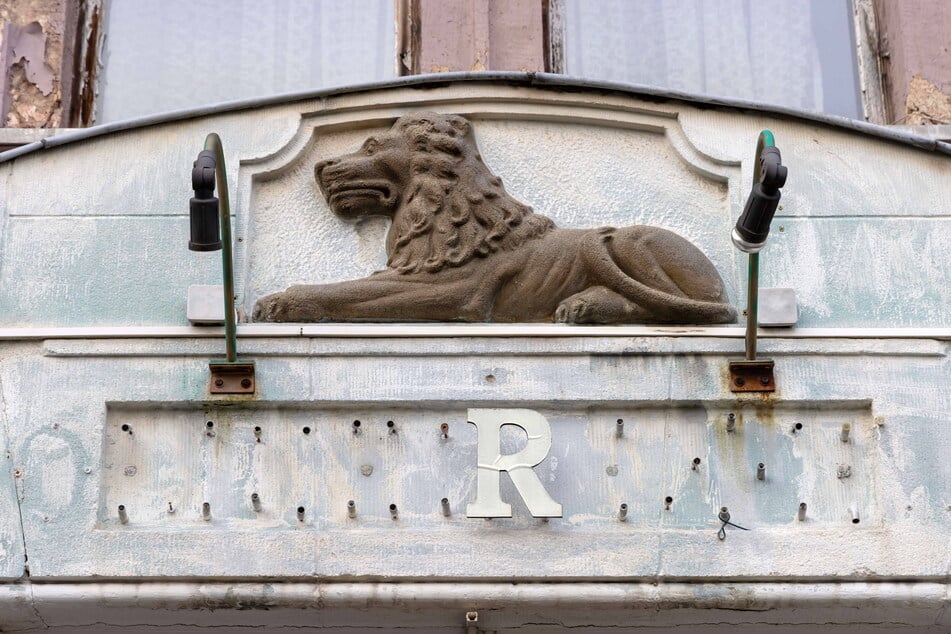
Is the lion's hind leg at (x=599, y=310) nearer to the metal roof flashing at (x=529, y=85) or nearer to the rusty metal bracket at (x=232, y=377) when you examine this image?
the metal roof flashing at (x=529, y=85)

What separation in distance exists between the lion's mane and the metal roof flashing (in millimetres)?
259

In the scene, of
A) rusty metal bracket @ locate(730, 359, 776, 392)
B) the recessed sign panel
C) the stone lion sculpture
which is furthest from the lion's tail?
the recessed sign panel

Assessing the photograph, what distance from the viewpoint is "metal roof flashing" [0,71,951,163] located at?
879 cm

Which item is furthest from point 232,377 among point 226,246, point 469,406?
point 469,406

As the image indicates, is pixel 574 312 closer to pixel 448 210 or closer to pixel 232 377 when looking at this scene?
pixel 448 210

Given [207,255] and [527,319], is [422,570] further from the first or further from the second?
[207,255]

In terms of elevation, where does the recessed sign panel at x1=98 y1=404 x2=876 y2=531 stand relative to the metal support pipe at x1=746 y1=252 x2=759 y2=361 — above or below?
below

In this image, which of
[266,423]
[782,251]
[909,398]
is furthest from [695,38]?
[266,423]

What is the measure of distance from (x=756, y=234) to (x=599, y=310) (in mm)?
919

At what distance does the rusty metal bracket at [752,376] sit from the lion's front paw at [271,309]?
6.40ft

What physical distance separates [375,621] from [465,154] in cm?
214

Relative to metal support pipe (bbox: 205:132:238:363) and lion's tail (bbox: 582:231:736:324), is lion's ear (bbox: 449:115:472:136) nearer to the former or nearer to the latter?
lion's tail (bbox: 582:231:736:324)

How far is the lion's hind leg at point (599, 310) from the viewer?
27.5 ft

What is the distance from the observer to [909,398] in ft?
27.2
